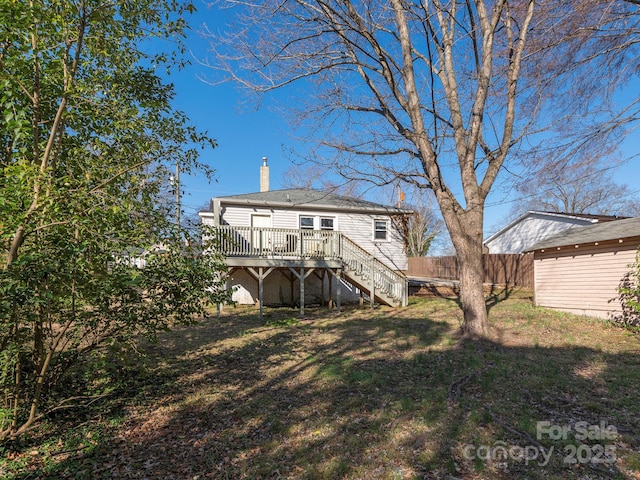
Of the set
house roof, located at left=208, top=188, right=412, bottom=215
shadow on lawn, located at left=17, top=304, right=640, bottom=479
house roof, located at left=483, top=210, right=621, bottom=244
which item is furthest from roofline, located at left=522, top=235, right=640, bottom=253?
house roof, located at left=483, top=210, right=621, bottom=244

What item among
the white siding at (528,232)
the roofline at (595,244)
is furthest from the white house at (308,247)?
the white siding at (528,232)

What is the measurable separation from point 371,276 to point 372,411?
791 centimetres

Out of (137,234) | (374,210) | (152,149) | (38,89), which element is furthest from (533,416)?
(374,210)

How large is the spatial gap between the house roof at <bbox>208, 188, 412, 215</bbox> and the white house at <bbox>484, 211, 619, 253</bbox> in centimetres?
932

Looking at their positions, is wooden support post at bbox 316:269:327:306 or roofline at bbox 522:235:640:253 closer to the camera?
roofline at bbox 522:235:640:253

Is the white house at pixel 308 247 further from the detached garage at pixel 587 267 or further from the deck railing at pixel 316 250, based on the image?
the detached garage at pixel 587 267

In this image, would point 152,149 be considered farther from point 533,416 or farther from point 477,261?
point 477,261

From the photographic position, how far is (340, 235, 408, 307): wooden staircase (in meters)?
11.9

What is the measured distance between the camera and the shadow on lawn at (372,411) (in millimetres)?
3118

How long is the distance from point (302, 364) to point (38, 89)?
530cm

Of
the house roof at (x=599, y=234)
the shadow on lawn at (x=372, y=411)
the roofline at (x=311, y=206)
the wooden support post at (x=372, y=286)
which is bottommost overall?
the shadow on lawn at (x=372, y=411)

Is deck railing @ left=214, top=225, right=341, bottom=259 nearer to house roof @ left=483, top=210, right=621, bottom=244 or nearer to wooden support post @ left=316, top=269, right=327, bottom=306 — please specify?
wooden support post @ left=316, top=269, right=327, bottom=306

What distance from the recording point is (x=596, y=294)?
925 centimetres

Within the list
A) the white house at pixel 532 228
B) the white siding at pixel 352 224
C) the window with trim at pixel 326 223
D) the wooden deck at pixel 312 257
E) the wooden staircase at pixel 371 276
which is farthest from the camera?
the white house at pixel 532 228
